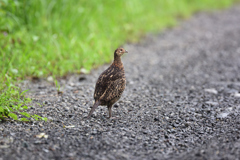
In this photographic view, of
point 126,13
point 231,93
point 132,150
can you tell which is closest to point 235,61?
point 231,93

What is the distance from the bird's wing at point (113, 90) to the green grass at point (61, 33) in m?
1.42

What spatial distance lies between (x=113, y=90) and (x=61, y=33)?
133 inches

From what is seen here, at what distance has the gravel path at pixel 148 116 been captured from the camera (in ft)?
11.0

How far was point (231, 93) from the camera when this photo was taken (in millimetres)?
5328

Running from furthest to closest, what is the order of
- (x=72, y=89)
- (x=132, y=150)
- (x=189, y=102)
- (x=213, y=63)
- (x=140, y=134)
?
(x=213, y=63), (x=72, y=89), (x=189, y=102), (x=140, y=134), (x=132, y=150)

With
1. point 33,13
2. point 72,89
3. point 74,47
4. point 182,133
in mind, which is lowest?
point 182,133

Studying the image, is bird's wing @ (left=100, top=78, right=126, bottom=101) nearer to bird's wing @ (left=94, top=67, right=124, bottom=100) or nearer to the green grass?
bird's wing @ (left=94, top=67, right=124, bottom=100)

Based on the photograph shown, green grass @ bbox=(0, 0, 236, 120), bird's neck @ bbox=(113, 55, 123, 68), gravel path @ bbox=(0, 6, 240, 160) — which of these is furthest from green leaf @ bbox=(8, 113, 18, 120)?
bird's neck @ bbox=(113, 55, 123, 68)

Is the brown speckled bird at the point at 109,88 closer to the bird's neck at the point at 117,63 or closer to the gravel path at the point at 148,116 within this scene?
the bird's neck at the point at 117,63

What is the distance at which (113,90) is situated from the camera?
411cm

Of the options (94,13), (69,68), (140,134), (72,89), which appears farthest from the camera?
(94,13)

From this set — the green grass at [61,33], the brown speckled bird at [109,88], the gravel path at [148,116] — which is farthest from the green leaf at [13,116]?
the brown speckled bird at [109,88]

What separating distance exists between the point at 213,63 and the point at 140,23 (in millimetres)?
3009

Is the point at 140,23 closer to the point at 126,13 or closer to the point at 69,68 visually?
the point at 126,13
